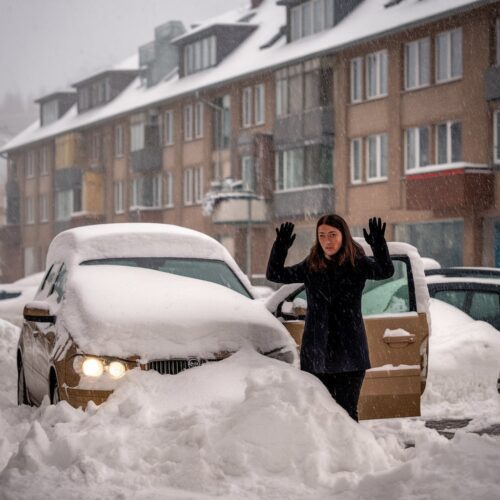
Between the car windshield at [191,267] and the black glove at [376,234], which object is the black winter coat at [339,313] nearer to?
the black glove at [376,234]

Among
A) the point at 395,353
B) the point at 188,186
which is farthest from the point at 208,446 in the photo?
the point at 188,186

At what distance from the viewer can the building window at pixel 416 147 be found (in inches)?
1320

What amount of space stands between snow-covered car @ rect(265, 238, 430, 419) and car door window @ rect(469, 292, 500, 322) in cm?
425

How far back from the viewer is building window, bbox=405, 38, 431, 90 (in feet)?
110

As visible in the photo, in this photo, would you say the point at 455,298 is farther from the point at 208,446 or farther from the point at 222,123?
the point at 222,123

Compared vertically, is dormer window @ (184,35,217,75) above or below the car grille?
above

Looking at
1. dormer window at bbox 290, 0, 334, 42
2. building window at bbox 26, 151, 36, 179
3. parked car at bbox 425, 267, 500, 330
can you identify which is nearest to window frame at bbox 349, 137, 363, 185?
dormer window at bbox 290, 0, 334, 42

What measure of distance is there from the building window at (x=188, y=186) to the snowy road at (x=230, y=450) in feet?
134

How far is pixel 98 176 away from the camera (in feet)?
189

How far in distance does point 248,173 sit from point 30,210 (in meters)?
28.0

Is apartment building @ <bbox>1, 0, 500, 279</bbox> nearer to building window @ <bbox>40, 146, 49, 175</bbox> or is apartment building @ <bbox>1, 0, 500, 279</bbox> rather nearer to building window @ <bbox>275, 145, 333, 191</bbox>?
building window @ <bbox>275, 145, 333, 191</bbox>

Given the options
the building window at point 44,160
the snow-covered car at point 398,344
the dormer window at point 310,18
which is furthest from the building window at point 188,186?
the snow-covered car at point 398,344

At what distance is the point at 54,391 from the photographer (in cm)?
771

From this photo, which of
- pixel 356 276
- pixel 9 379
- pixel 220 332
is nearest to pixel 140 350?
pixel 220 332
